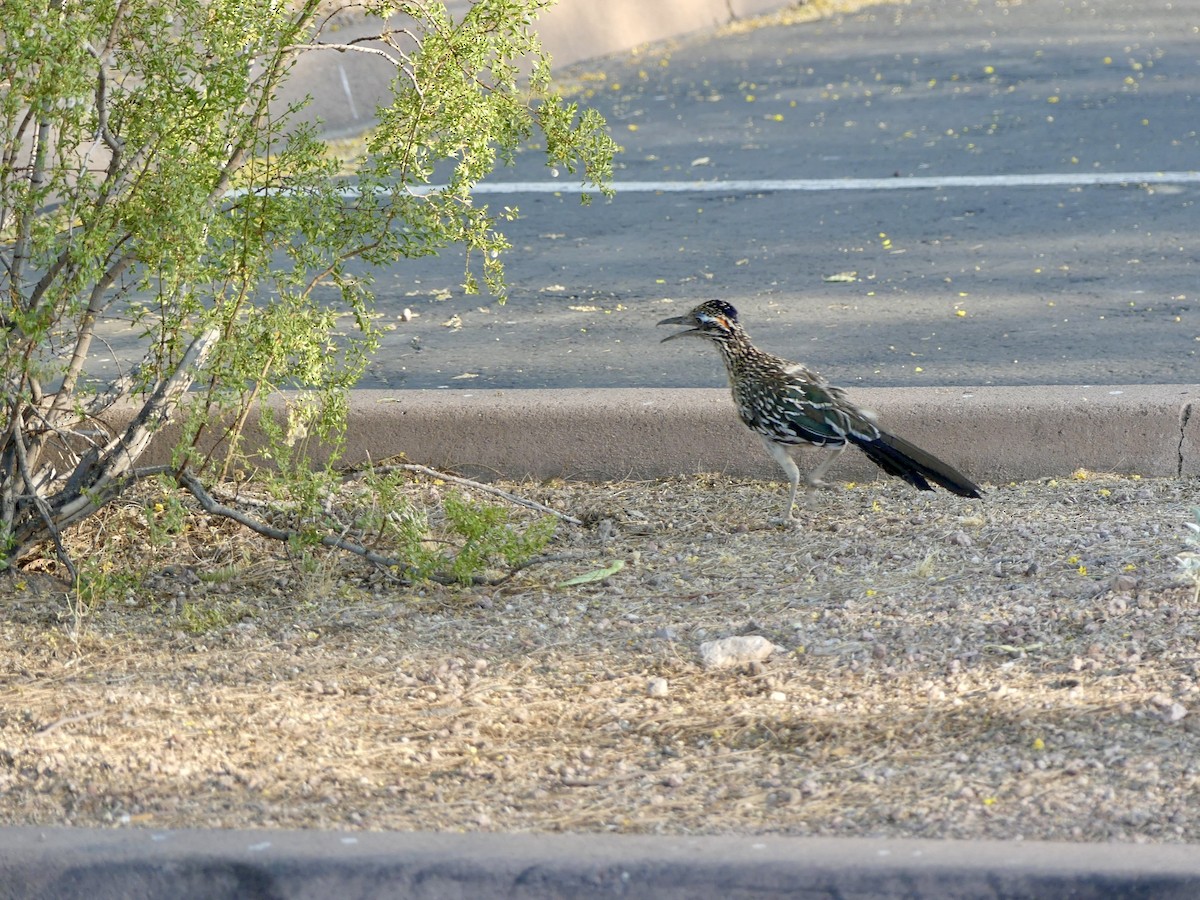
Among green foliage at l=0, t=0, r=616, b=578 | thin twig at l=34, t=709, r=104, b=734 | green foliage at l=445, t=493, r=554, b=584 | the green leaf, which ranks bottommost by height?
the green leaf

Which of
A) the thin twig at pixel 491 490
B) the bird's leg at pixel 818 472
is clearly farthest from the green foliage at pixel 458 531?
the bird's leg at pixel 818 472

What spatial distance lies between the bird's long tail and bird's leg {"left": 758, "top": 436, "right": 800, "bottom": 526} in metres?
0.23

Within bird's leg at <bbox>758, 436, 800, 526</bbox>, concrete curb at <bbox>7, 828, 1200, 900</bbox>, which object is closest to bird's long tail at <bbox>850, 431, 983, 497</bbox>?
bird's leg at <bbox>758, 436, 800, 526</bbox>

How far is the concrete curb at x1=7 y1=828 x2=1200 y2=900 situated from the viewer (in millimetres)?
2945

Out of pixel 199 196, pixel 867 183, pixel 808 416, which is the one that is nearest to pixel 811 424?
pixel 808 416

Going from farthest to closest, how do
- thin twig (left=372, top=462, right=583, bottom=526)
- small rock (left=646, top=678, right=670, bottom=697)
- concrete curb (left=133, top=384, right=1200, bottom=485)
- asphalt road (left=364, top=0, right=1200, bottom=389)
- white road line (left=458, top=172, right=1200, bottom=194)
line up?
white road line (left=458, top=172, right=1200, bottom=194), asphalt road (left=364, top=0, right=1200, bottom=389), concrete curb (left=133, top=384, right=1200, bottom=485), thin twig (left=372, top=462, right=583, bottom=526), small rock (left=646, top=678, right=670, bottom=697)

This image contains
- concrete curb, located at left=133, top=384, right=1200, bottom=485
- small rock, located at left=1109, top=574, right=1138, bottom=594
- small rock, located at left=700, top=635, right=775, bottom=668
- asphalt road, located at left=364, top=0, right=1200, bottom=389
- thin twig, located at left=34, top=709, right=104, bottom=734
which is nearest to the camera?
thin twig, located at left=34, top=709, right=104, bottom=734

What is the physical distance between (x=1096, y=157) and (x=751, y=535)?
19.3 ft

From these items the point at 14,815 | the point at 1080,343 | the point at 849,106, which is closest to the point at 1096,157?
the point at 849,106

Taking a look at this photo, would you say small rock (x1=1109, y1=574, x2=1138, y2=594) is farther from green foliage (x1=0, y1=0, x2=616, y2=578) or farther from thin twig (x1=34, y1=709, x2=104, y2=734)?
thin twig (x1=34, y1=709, x2=104, y2=734)

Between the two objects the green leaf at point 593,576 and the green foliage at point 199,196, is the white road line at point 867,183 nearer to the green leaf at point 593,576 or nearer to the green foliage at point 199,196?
the green foliage at point 199,196

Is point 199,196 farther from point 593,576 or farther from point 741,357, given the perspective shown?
point 741,357

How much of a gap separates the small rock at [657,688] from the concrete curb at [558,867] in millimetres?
789

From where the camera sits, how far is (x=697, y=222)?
341 inches
